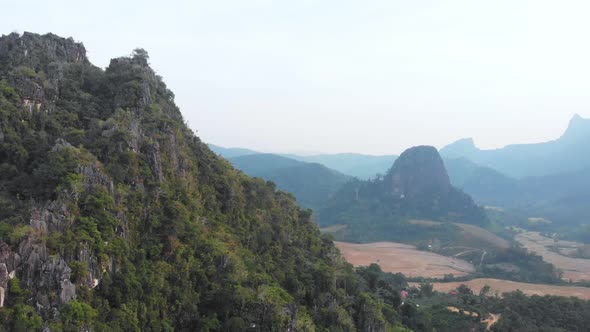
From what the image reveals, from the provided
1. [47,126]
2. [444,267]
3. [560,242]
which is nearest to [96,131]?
A: [47,126]

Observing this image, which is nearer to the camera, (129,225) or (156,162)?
(129,225)

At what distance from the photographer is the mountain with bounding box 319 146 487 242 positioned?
123581 mm

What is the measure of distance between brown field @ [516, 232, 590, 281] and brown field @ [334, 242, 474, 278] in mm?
16123

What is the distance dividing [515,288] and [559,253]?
4386 centimetres

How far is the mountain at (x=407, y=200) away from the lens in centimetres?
12358

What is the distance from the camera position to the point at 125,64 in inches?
1143

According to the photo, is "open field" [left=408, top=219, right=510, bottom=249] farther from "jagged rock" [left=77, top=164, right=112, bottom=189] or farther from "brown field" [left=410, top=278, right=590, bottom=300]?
"jagged rock" [left=77, top=164, right=112, bottom=189]

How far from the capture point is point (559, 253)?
9444 cm

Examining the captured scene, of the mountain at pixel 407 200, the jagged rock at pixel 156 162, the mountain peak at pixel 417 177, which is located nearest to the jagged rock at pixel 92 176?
the jagged rock at pixel 156 162

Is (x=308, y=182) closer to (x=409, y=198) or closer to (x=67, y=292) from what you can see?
(x=409, y=198)

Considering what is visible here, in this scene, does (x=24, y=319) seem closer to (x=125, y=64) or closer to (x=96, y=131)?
(x=96, y=131)

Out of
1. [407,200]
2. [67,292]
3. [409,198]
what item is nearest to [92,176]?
[67,292]

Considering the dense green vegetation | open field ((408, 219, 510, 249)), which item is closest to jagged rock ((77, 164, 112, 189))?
the dense green vegetation

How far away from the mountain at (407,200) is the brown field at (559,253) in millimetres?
13849
